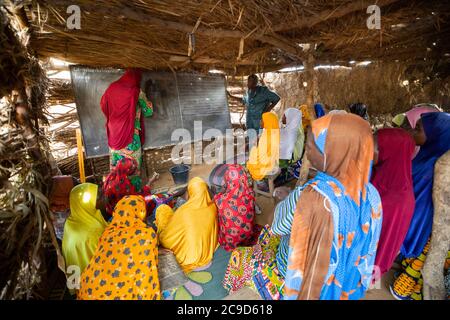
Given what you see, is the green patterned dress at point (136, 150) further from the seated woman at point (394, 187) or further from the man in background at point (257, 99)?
the seated woman at point (394, 187)

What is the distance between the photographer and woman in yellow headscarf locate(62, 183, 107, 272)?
74.8 inches

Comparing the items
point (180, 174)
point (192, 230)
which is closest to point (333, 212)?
point (192, 230)

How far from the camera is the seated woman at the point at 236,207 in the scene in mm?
2254

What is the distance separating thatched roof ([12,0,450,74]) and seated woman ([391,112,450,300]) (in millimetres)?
1175

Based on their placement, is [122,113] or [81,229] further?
[122,113]

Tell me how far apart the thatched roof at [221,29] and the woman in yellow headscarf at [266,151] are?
103cm

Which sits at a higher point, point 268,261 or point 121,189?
point 121,189

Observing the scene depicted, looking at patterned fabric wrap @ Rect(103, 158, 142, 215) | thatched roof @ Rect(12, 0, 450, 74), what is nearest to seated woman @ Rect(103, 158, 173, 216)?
patterned fabric wrap @ Rect(103, 158, 142, 215)

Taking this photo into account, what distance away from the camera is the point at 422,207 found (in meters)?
1.96

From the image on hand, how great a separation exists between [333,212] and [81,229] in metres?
1.92

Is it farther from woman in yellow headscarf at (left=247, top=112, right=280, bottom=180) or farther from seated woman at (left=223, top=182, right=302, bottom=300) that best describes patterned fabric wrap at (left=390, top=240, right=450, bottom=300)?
woman in yellow headscarf at (left=247, top=112, right=280, bottom=180)

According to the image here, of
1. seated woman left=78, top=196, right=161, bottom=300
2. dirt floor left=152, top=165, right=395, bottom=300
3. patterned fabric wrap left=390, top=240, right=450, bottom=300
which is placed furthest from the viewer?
patterned fabric wrap left=390, top=240, right=450, bottom=300

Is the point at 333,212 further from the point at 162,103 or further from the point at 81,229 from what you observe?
the point at 162,103
